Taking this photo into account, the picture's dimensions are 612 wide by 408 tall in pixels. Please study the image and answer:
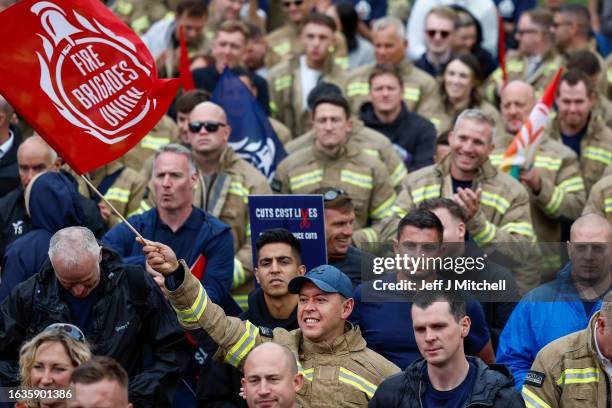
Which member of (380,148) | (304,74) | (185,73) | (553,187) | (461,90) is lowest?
(553,187)

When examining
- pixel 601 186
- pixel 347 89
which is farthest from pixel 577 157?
pixel 347 89

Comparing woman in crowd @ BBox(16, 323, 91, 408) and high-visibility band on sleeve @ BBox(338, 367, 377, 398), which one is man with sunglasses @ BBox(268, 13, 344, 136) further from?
woman in crowd @ BBox(16, 323, 91, 408)

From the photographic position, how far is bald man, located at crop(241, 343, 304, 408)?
27.4ft

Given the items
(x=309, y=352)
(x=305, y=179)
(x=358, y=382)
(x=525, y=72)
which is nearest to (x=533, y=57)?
(x=525, y=72)

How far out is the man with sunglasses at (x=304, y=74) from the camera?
1566 centimetres

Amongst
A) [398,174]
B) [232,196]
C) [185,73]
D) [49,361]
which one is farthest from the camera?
[185,73]

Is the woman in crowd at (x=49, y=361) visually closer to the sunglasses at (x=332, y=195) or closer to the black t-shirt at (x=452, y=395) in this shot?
the black t-shirt at (x=452, y=395)

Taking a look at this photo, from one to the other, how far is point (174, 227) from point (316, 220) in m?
1.07

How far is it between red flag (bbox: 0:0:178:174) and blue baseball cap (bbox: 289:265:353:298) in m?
1.34

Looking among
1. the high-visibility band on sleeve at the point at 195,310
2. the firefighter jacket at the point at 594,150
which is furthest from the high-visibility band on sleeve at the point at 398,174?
the high-visibility band on sleeve at the point at 195,310

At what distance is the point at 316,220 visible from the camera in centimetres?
1064

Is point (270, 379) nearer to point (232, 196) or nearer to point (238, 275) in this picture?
point (238, 275)

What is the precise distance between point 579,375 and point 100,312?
3.07m

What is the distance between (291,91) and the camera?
52.2 ft
